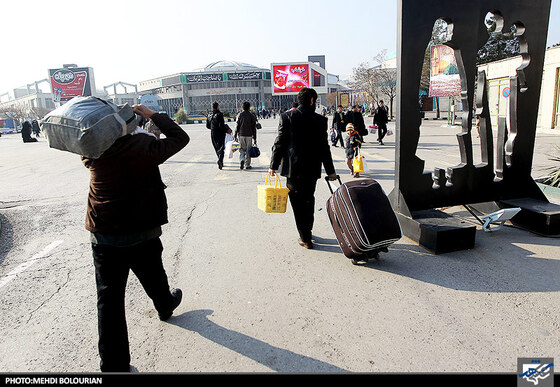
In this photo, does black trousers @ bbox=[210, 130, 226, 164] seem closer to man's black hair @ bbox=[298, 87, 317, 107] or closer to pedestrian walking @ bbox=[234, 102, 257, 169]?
pedestrian walking @ bbox=[234, 102, 257, 169]

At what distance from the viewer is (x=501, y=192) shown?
5.57 meters

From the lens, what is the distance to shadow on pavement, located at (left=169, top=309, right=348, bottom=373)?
8.54 feet

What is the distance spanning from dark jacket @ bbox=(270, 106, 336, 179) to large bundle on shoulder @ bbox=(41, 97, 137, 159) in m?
2.45

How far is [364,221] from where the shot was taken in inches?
152

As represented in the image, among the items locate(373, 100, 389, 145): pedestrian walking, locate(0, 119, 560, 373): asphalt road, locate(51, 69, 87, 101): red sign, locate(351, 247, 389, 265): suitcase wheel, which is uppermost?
locate(51, 69, 87, 101): red sign

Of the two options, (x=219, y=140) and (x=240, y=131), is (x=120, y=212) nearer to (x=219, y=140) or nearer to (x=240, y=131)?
(x=240, y=131)

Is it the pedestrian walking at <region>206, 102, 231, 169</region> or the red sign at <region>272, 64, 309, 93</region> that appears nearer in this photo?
the pedestrian walking at <region>206, 102, 231, 169</region>

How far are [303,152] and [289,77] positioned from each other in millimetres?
38265

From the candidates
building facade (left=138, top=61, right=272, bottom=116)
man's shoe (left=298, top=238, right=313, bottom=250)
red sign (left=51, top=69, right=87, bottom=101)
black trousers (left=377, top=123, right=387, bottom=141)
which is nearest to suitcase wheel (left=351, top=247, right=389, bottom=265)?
man's shoe (left=298, top=238, right=313, bottom=250)

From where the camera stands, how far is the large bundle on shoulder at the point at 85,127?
2.29 meters

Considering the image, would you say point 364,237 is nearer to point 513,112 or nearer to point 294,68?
point 513,112

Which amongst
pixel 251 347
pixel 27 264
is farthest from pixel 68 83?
pixel 251 347

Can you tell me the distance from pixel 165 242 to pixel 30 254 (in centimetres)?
172

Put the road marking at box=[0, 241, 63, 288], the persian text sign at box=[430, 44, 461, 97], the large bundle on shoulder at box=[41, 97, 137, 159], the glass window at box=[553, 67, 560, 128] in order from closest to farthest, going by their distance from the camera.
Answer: the large bundle on shoulder at box=[41, 97, 137, 159]
the road marking at box=[0, 241, 63, 288]
the glass window at box=[553, 67, 560, 128]
the persian text sign at box=[430, 44, 461, 97]
